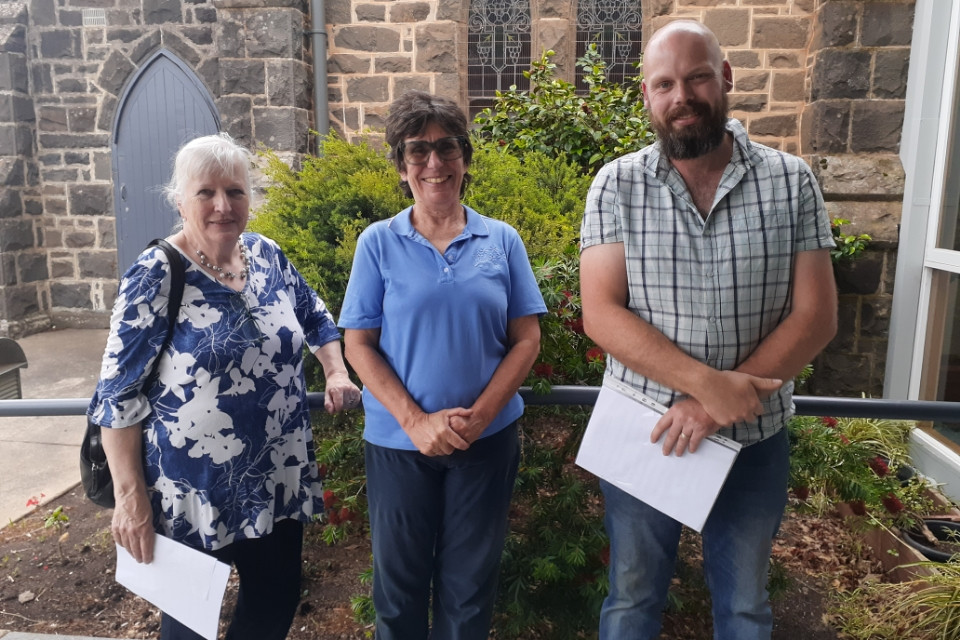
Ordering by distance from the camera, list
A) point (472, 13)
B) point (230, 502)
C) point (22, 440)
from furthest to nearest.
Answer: point (472, 13) → point (22, 440) → point (230, 502)

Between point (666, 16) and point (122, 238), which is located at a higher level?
point (666, 16)

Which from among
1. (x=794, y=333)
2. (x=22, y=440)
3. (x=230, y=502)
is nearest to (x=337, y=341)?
(x=230, y=502)

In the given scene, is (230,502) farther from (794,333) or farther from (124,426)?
(794,333)

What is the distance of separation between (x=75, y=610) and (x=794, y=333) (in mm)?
3233

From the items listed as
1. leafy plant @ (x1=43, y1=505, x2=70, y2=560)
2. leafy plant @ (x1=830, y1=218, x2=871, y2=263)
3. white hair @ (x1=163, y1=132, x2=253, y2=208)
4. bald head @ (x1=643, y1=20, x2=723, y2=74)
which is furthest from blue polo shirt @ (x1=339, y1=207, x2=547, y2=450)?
leafy plant @ (x1=830, y1=218, x2=871, y2=263)

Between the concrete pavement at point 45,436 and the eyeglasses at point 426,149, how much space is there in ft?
7.12

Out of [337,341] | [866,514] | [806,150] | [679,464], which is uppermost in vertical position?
[806,150]

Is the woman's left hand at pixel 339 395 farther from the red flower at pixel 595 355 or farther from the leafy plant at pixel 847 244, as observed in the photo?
the leafy plant at pixel 847 244

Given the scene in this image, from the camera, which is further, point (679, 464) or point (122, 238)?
point (122, 238)

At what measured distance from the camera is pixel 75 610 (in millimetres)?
3203

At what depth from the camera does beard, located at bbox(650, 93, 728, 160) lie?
67.4 inches

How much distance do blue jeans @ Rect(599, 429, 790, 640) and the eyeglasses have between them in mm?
991

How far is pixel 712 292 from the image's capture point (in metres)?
1.71

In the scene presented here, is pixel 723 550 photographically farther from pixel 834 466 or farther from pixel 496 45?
pixel 496 45
